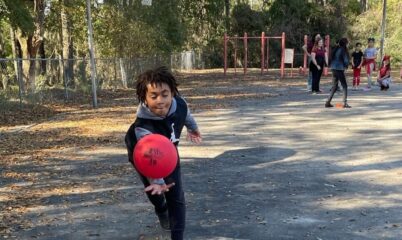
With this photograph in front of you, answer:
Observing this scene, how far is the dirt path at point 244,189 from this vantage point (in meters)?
Result: 4.60

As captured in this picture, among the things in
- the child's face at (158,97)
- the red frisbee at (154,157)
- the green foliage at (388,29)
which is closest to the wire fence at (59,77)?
the child's face at (158,97)

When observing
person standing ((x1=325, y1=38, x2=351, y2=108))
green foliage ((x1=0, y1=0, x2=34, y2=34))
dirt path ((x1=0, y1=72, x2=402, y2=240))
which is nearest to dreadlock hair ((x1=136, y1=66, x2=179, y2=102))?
dirt path ((x1=0, y1=72, x2=402, y2=240))

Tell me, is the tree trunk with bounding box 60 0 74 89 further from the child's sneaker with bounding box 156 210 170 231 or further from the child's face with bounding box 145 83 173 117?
the child's face with bounding box 145 83 173 117

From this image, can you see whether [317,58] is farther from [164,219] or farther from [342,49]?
[164,219]

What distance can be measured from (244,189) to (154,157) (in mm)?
2699

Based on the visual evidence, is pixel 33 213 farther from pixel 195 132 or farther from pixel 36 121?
pixel 36 121

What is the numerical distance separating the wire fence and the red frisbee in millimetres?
11970

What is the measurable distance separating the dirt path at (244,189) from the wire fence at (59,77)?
22.9ft

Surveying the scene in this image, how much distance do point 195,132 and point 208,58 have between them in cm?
4114

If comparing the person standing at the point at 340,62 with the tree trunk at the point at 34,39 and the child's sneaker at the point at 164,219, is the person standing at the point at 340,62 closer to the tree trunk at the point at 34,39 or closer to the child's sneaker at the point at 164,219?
the child's sneaker at the point at 164,219

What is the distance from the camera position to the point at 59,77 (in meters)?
21.6

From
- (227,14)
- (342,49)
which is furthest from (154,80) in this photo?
(227,14)

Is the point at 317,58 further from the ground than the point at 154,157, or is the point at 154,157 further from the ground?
the point at 317,58

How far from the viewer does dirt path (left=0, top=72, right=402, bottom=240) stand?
4598 mm
